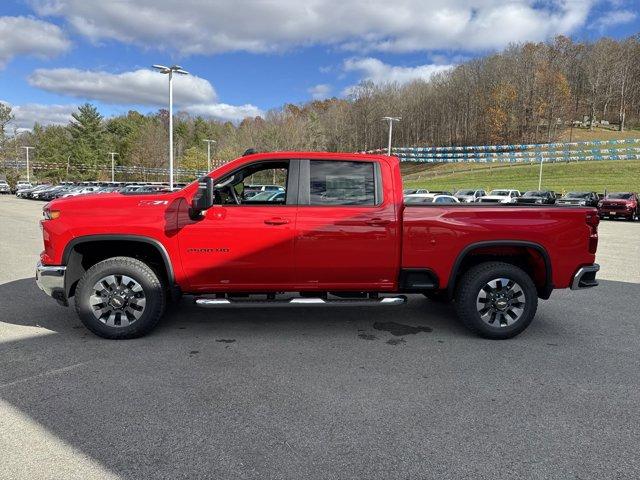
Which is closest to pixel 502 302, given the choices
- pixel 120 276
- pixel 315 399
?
pixel 315 399

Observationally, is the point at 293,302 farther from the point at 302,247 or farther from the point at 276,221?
the point at 276,221

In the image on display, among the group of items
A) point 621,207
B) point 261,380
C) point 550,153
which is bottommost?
point 261,380

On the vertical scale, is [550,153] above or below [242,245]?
above

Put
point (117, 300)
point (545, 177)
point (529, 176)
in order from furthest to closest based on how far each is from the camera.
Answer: point (529, 176)
point (545, 177)
point (117, 300)

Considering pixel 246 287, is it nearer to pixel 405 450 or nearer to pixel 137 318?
pixel 137 318

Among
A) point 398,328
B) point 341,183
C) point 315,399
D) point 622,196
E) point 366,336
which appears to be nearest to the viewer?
point 315,399

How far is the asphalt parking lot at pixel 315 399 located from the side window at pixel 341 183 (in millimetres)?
1485

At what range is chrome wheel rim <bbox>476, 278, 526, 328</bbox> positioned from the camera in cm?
507

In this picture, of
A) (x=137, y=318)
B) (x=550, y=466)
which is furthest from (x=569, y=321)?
(x=137, y=318)

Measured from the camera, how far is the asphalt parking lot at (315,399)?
2812 mm

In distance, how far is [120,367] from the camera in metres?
4.16

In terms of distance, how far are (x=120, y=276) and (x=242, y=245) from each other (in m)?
1.29

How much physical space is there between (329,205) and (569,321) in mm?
3427

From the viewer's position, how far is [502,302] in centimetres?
508
